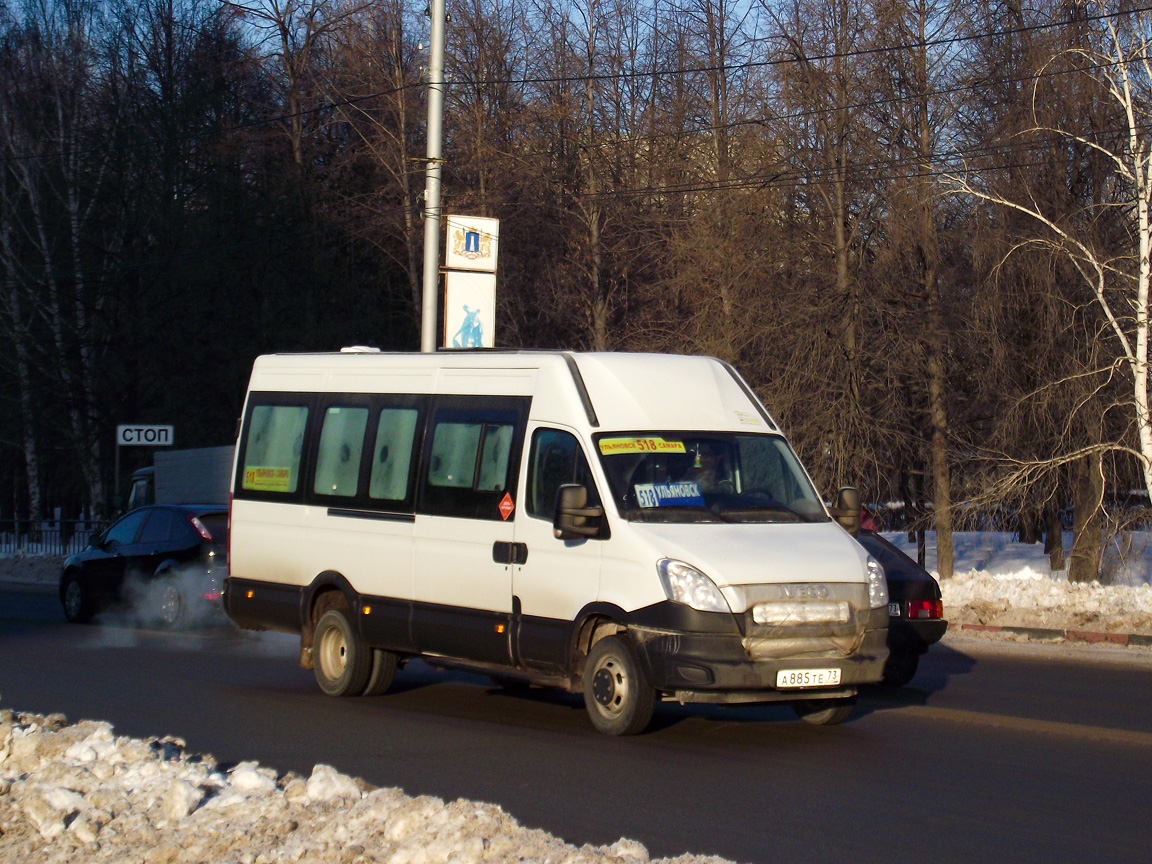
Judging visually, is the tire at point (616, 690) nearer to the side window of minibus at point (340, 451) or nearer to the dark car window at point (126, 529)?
the side window of minibus at point (340, 451)

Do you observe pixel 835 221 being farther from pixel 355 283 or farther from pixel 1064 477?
pixel 355 283

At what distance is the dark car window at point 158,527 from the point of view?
17.7 metres

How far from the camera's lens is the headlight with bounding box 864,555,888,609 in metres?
9.20

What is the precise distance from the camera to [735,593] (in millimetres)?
8586

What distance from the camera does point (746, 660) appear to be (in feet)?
28.1

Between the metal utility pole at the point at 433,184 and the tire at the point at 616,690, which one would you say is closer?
the tire at the point at 616,690

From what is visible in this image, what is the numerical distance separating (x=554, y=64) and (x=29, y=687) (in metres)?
24.3

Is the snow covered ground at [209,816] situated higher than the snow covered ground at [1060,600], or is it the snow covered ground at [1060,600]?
the snow covered ground at [1060,600]

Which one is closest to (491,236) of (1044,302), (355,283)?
(1044,302)

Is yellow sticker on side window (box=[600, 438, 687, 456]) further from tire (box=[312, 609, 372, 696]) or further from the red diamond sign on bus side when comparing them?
tire (box=[312, 609, 372, 696])

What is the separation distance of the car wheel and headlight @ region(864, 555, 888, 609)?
10556 millimetres

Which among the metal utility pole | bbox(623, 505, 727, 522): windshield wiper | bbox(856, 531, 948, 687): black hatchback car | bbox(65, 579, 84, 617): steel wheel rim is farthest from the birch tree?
bbox(65, 579, 84, 617): steel wheel rim

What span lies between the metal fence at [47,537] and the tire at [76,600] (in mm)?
13047

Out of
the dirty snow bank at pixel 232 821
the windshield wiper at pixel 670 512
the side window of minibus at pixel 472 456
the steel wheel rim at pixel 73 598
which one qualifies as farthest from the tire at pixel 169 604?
the dirty snow bank at pixel 232 821
